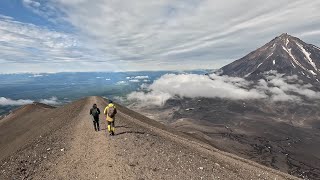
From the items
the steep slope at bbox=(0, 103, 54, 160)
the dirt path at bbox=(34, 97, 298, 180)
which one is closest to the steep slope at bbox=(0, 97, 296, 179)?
the dirt path at bbox=(34, 97, 298, 180)

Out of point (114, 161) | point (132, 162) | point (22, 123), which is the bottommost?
point (22, 123)

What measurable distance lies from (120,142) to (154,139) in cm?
441

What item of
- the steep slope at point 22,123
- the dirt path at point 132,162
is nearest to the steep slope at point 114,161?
the dirt path at point 132,162

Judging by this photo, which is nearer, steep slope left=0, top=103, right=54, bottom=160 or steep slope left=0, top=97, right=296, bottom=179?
steep slope left=0, top=97, right=296, bottom=179

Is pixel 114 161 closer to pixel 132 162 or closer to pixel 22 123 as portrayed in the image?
pixel 132 162

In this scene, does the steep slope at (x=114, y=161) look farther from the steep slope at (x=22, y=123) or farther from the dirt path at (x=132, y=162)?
the steep slope at (x=22, y=123)

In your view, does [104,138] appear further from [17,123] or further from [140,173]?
[17,123]

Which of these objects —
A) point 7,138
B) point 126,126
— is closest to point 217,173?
point 126,126

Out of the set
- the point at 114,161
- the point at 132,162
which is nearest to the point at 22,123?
the point at 114,161

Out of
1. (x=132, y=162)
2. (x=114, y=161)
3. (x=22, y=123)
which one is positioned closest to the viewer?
(x=114, y=161)

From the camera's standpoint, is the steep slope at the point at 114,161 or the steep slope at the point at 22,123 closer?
the steep slope at the point at 114,161

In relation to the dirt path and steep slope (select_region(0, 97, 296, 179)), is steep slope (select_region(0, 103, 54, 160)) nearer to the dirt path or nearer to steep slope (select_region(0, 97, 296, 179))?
steep slope (select_region(0, 97, 296, 179))

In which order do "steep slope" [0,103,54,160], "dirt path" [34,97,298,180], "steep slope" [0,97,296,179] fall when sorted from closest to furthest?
"dirt path" [34,97,298,180] < "steep slope" [0,97,296,179] < "steep slope" [0,103,54,160]

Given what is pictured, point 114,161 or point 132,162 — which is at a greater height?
point 114,161
